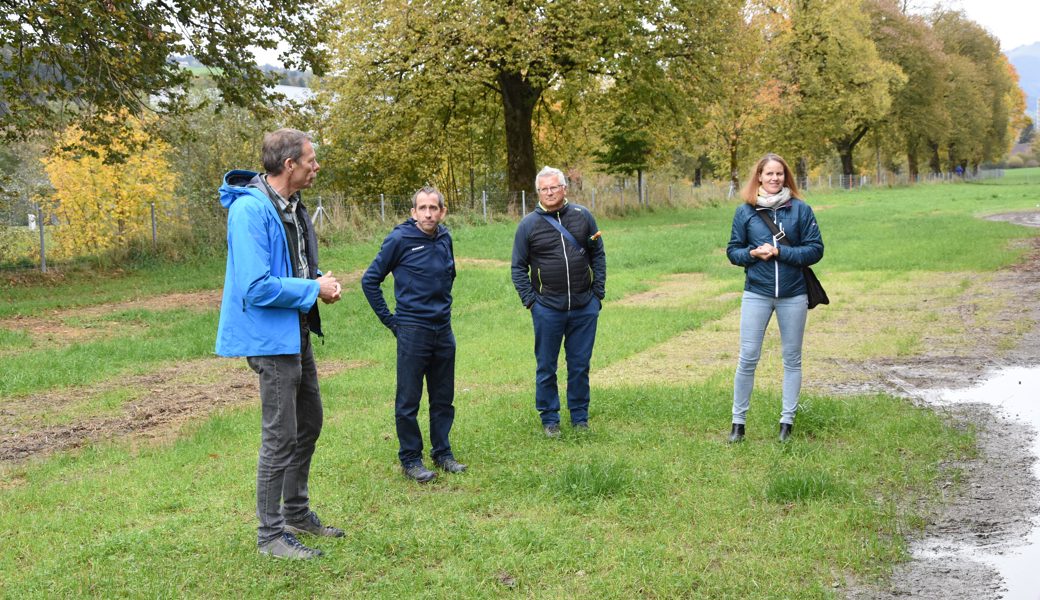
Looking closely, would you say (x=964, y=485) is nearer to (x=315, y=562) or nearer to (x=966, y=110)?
(x=315, y=562)

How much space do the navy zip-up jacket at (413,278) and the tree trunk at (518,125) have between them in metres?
26.3

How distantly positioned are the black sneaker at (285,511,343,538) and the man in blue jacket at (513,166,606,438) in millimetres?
2448

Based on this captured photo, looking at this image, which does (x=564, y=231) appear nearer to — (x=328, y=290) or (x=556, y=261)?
(x=556, y=261)

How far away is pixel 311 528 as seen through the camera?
5215 millimetres

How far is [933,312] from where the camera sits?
42.3 feet

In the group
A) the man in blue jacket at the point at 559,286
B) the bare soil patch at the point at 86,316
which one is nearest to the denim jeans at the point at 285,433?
the man in blue jacket at the point at 559,286

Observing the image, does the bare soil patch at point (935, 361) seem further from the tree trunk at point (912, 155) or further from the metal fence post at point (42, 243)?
the tree trunk at point (912, 155)

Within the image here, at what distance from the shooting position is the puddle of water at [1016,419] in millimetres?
4453

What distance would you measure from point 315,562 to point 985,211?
3572cm

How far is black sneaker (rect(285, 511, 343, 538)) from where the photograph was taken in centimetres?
519

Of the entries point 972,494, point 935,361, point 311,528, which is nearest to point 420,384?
point 311,528

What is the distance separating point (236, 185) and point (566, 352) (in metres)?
3.48

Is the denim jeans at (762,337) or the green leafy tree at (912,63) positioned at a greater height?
the green leafy tree at (912,63)

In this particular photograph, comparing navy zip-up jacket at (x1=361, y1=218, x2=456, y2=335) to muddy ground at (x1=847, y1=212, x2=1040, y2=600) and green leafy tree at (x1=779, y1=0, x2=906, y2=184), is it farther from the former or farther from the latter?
green leafy tree at (x1=779, y1=0, x2=906, y2=184)
